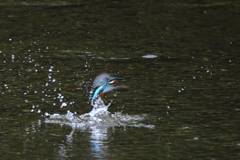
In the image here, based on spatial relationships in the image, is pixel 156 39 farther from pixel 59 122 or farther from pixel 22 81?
pixel 59 122

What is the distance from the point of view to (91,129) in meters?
5.30

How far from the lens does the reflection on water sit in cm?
526

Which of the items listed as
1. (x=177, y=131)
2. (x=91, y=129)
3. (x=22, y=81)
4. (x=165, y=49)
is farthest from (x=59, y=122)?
(x=165, y=49)

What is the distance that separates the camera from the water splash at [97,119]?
5441 mm

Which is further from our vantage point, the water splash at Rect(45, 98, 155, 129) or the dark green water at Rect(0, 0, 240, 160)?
the water splash at Rect(45, 98, 155, 129)

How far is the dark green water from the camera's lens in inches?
190

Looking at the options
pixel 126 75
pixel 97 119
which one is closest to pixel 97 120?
pixel 97 119

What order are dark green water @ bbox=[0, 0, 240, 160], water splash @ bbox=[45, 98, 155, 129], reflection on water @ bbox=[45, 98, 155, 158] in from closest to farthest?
dark green water @ bbox=[0, 0, 240, 160]
reflection on water @ bbox=[45, 98, 155, 158]
water splash @ bbox=[45, 98, 155, 129]

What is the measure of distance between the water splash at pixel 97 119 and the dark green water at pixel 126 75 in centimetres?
9

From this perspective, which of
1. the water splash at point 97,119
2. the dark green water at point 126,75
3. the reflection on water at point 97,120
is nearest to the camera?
the dark green water at point 126,75

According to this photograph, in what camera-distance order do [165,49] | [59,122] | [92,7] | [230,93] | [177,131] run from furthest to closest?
[92,7] → [165,49] → [230,93] → [59,122] → [177,131]

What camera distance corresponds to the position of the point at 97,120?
5582 mm

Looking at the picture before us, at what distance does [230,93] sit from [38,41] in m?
3.86

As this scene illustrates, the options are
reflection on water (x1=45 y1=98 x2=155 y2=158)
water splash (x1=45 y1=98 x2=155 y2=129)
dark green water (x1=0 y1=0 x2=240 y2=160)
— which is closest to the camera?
dark green water (x1=0 y1=0 x2=240 y2=160)
